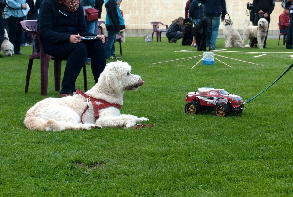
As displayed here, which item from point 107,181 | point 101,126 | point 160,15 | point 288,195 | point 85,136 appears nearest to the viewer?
point 288,195

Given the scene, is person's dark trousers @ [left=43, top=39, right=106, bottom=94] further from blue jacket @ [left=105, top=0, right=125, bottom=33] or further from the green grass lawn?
blue jacket @ [left=105, top=0, right=125, bottom=33]

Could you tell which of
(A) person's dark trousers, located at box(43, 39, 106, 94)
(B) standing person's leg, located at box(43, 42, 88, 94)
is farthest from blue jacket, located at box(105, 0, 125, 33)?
(B) standing person's leg, located at box(43, 42, 88, 94)

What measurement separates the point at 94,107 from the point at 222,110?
156 cm

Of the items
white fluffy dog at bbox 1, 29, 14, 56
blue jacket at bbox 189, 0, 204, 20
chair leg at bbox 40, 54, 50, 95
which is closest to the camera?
chair leg at bbox 40, 54, 50, 95

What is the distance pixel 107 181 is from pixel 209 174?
0.79 m

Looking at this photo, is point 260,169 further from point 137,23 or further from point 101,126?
point 137,23

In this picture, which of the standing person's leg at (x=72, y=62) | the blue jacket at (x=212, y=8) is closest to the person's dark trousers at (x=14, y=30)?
the blue jacket at (x=212, y=8)

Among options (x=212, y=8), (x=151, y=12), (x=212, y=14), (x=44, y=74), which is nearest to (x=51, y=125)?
(x=44, y=74)

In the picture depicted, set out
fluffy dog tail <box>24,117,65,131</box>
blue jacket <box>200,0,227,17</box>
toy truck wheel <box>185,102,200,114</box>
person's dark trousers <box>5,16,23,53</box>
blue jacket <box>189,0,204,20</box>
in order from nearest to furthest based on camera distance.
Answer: fluffy dog tail <box>24,117,65,131</box> → toy truck wheel <box>185,102,200,114</box> → person's dark trousers <box>5,16,23,53</box> → blue jacket <box>200,0,227,17</box> → blue jacket <box>189,0,204,20</box>

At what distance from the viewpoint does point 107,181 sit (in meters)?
4.59

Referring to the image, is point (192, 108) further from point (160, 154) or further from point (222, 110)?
point (160, 154)

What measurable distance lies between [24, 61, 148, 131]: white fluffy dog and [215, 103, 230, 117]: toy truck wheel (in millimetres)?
1066

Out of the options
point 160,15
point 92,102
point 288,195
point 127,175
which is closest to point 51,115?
point 92,102

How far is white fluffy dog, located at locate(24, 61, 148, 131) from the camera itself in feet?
21.6
